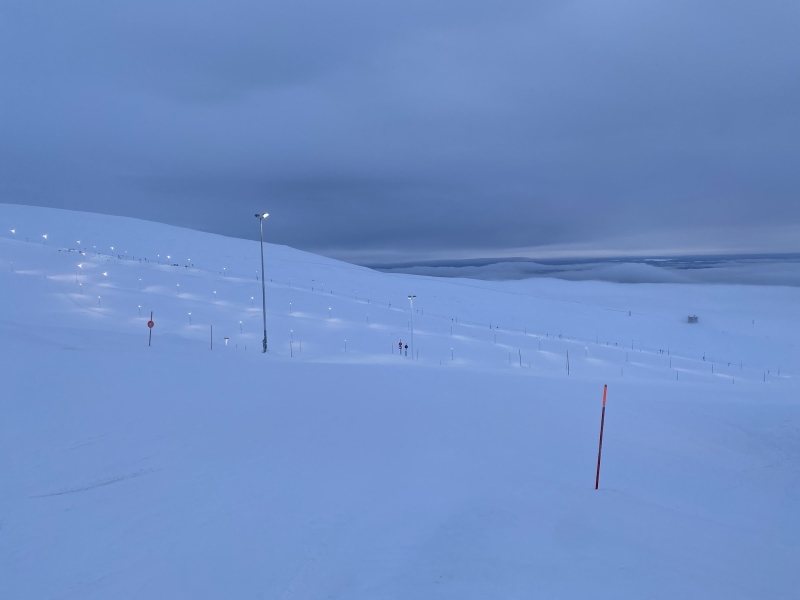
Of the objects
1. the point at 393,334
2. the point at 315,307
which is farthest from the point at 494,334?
the point at 315,307

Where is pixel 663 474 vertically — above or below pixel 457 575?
below

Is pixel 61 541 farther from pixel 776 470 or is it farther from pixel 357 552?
pixel 776 470

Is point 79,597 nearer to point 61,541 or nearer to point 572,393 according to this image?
point 61,541

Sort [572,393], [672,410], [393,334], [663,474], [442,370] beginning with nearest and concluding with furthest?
[663,474], [672,410], [572,393], [442,370], [393,334]

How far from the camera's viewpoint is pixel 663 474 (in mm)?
9625

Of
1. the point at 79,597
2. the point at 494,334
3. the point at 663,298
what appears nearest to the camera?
the point at 79,597

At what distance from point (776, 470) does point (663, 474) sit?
3156mm

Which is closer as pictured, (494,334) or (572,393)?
(572,393)

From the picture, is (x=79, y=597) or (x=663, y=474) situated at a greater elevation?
(x=79, y=597)

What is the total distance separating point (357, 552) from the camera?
18.4 feet

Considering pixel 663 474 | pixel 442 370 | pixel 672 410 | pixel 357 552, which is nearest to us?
pixel 357 552

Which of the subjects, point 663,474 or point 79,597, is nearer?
point 79,597

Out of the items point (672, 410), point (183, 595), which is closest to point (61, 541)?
point (183, 595)

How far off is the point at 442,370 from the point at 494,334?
18.9m
